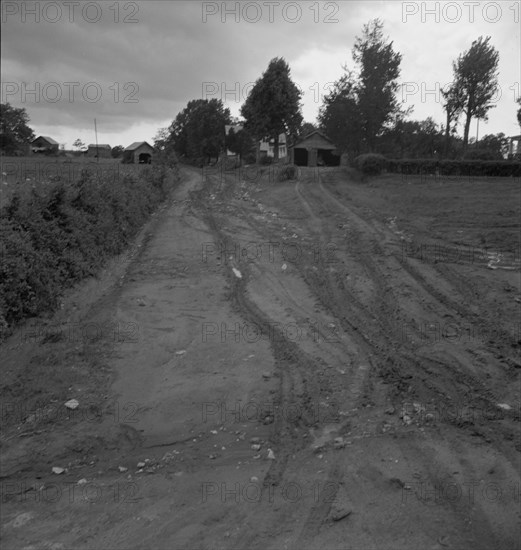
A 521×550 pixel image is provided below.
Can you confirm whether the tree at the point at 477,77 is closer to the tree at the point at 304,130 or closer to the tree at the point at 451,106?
the tree at the point at 451,106

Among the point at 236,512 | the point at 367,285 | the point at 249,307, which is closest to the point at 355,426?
the point at 236,512

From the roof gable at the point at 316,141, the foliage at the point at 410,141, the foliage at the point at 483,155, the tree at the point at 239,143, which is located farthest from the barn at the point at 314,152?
the foliage at the point at 483,155

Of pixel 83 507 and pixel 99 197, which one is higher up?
pixel 99 197

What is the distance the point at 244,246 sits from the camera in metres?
14.7

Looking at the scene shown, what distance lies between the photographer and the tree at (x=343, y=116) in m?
29.8

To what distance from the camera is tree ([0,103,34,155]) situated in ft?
167

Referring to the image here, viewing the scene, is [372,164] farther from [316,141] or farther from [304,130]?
[304,130]

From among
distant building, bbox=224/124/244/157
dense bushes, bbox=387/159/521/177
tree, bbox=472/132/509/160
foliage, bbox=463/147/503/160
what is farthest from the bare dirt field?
distant building, bbox=224/124/244/157

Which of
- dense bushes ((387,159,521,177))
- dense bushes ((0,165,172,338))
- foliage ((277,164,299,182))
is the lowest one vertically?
dense bushes ((0,165,172,338))

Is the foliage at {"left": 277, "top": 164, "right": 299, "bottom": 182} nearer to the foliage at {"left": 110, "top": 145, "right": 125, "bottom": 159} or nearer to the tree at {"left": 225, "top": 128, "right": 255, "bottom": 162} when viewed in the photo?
the tree at {"left": 225, "top": 128, "right": 255, "bottom": 162}

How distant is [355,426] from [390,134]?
27.7 meters

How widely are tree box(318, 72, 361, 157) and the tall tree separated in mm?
349

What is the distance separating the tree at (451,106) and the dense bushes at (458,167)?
8.73 meters

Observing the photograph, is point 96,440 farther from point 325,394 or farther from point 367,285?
point 367,285
